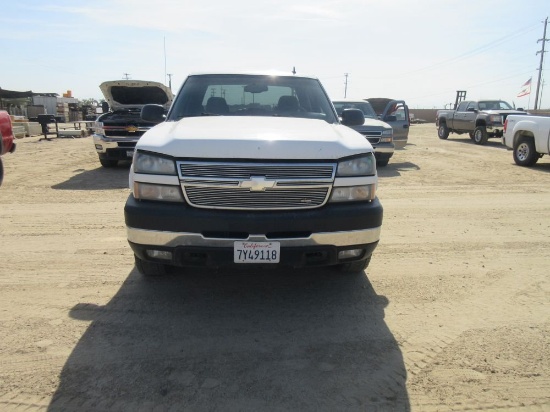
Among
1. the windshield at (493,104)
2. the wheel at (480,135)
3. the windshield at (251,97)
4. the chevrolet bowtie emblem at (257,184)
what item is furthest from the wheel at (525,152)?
the chevrolet bowtie emblem at (257,184)

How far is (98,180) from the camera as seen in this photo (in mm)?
9445

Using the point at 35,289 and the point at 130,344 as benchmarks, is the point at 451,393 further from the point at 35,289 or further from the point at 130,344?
the point at 35,289

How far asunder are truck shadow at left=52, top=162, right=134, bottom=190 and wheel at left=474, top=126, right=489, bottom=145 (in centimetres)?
1568

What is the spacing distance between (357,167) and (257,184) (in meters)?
0.80

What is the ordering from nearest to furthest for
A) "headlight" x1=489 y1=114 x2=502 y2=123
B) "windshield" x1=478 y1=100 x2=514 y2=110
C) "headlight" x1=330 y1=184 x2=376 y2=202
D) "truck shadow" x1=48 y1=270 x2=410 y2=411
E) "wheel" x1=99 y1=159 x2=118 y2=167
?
"truck shadow" x1=48 y1=270 x2=410 y2=411 < "headlight" x1=330 y1=184 x2=376 y2=202 < "wheel" x1=99 y1=159 x2=118 y2=167 < "headlight" x1=489 y1=114 x2=502 y2=123 < "windshield" x1=478 y1=100 x2=514 y2=110

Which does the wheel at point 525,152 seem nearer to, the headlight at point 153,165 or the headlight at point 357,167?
the headlight at point 357,167

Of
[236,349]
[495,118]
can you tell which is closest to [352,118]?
[236,349]

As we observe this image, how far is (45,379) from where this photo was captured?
2572 millimetres

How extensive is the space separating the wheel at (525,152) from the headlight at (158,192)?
11.6 metres

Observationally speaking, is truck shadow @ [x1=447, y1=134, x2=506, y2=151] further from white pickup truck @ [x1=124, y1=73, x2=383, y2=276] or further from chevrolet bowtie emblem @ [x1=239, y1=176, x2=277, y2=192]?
chevrolet bowtie emblem @ [x1=239, y1=176, x2=277, y2=192]

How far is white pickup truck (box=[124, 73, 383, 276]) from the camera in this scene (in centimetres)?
303

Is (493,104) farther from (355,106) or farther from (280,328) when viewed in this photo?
(280,328)

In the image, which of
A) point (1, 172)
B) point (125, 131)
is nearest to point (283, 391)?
point (1, 172)

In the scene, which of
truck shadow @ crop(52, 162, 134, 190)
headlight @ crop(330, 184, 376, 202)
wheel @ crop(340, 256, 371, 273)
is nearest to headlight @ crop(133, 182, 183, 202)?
headlight @ crop(330, 184, 376, 202)
